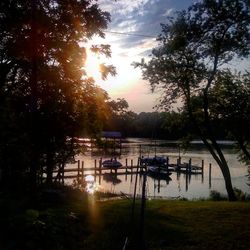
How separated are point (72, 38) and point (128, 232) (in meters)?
9.38

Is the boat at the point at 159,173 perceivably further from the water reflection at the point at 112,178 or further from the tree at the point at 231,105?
the tree at the point at 231,105

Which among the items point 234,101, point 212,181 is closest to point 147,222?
point 234,101

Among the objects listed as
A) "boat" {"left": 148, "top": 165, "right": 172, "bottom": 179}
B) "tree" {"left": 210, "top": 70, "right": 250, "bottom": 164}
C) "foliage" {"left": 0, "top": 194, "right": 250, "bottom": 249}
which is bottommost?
"boat" {"left": 148, "top": 165, "right": 172, "bottom": 179}

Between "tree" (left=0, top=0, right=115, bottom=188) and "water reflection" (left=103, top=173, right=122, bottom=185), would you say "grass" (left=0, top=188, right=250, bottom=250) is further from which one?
"water reflection" (left=103, top=173, right=122, bottom=185)

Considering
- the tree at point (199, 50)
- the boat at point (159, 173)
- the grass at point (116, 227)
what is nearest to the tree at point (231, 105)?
the tree at point (199, 50)

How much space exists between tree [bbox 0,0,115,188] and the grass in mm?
2501

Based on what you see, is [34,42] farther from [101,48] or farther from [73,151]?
[73,151]

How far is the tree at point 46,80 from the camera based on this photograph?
15570 mm

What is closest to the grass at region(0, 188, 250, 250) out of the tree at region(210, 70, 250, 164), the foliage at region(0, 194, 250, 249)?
the foliage at region(0, 194, 250, 249)

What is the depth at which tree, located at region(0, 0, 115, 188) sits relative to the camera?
15.6m

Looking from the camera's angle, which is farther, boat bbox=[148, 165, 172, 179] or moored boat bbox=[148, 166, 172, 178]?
moored boat bbox=[148, 166, 172, 178]

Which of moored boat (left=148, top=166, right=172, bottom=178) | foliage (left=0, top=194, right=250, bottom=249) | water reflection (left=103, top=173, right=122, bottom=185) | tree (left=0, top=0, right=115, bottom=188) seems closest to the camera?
foliage (left=0, top=194, right=250, bottom=249)

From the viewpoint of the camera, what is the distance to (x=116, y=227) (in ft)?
36.6

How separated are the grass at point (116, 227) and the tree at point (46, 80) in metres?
2.50
